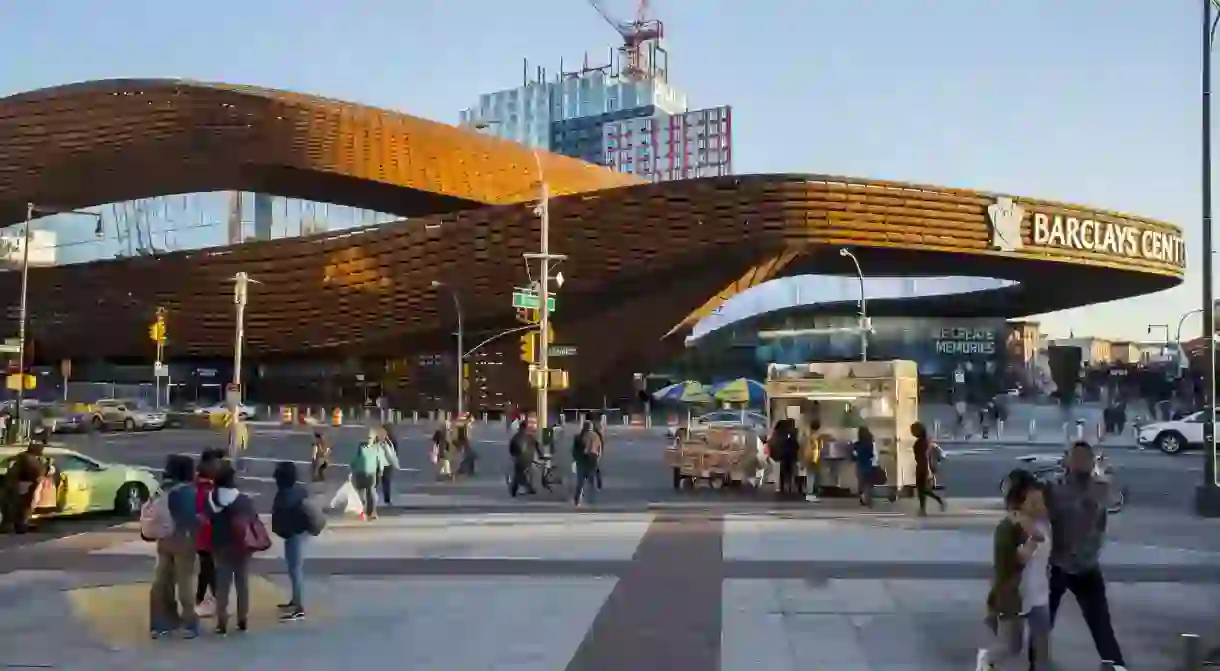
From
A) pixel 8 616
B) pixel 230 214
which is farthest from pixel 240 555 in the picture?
pixel 230 214

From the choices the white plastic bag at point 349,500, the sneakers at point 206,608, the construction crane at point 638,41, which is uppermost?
the construction crane at point 638,41

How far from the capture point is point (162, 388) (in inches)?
2933

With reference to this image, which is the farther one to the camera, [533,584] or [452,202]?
[452,202]

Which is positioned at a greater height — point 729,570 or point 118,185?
point 118,185

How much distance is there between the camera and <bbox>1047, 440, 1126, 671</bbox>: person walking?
23.6 ft

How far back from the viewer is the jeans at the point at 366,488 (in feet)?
56.5

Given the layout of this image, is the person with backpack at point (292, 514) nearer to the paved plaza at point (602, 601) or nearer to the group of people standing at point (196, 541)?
the group of people standing at point (196, 541)

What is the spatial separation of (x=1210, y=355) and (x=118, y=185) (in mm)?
59159

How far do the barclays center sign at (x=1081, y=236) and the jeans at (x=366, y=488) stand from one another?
150 ft

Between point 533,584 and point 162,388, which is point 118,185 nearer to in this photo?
point 162,388

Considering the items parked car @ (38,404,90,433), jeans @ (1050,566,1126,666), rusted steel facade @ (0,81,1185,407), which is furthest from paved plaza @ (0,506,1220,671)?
rusted steel facade @ (0,81,1185,407)

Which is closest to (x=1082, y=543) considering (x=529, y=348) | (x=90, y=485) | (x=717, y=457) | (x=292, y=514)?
(x=292, y=514)

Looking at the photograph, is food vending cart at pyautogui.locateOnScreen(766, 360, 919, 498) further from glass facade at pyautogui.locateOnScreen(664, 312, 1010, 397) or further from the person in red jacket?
glass facade at pyautogui.locateOnScreen(664, 312, 1010, 397)

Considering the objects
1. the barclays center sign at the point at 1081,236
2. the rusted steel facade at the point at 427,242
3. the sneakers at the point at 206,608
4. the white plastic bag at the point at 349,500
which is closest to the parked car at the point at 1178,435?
the rusted steel facade at the point at 427,242
